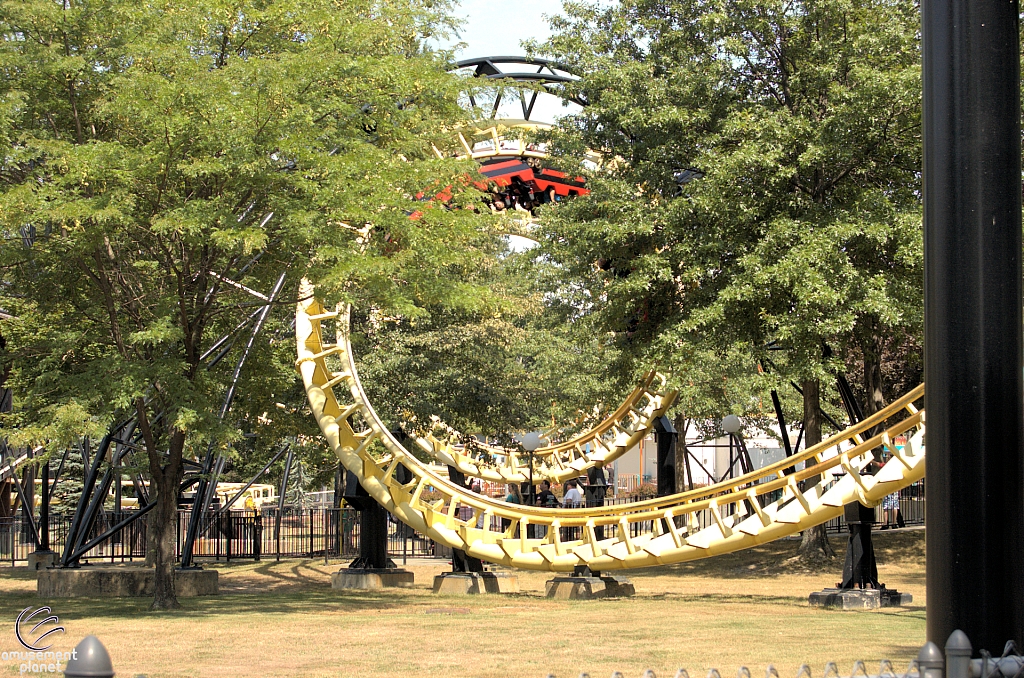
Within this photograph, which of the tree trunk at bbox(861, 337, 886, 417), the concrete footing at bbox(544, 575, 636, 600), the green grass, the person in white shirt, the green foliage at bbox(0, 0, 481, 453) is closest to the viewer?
the green grass

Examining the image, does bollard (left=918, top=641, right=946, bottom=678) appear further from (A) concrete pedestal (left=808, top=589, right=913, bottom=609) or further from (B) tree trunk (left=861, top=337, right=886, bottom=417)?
(B) tree trunk (left=861, top=337, right=886, bottom=417)

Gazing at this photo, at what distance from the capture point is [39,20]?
46.6ft

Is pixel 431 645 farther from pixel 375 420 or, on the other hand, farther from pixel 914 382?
pixel 914 382

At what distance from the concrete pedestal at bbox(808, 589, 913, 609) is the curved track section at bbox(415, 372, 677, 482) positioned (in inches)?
254

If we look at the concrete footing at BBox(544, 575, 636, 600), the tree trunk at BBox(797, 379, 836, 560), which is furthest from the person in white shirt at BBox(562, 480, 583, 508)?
the concrete footing at BBox(544, 575, 636, 600)

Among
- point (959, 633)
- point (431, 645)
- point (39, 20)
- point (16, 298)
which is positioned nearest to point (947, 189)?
point (959, 633)

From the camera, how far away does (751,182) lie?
64.7ft

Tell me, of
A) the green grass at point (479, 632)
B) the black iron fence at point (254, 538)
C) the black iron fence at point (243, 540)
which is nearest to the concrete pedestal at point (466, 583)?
the green grass at point (479, 632)

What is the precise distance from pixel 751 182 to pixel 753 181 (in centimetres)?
5

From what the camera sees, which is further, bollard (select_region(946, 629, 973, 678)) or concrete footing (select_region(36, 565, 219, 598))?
concrete footing (select_region(36, 565, 219, 598))

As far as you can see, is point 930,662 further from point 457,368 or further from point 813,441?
point 457,368

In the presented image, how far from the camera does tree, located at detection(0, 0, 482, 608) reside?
14.0 metres

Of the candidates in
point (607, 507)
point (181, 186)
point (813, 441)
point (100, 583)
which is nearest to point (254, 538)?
point (100, 583)

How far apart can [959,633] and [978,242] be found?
1686mm
